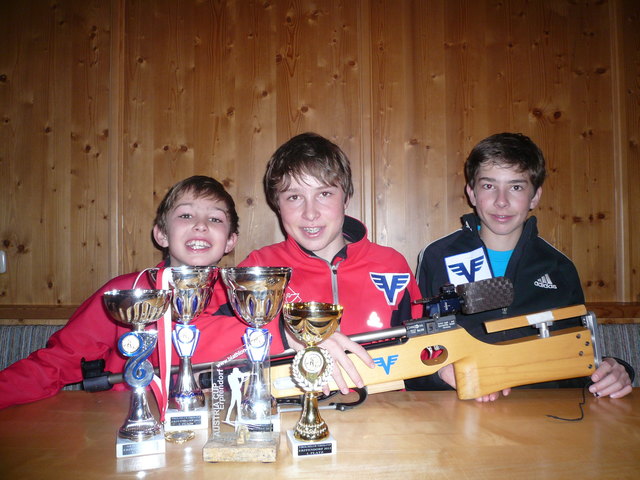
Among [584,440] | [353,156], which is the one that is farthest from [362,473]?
[353,156]

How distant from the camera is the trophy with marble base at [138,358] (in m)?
0.86

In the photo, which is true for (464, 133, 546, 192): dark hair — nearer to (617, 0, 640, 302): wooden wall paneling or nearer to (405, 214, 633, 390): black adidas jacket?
(405, 214, 633, 390): black adidas jacket

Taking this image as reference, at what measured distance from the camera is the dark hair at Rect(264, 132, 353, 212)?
5.61 feet

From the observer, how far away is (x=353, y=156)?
111 inches

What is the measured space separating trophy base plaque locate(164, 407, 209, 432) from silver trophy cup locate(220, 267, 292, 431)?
15 cm

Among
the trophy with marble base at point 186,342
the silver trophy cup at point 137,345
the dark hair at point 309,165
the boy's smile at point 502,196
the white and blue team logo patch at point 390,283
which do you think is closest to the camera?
the silver trophy cup at point 137,345

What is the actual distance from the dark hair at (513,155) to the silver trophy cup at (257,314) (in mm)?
1553

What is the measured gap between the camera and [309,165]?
1.71m

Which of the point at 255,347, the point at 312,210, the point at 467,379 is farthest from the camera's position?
the point at 312,210

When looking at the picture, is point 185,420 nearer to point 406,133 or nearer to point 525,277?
point 525,277

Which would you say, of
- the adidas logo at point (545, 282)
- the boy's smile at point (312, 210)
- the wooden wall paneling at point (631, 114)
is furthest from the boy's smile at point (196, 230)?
the wooden wall paneling at point (631, 114)

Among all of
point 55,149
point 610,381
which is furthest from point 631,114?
point 55,149

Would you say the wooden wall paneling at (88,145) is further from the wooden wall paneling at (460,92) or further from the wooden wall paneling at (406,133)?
the wooden wall paneling at (460,92)

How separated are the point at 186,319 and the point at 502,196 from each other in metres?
1.66
